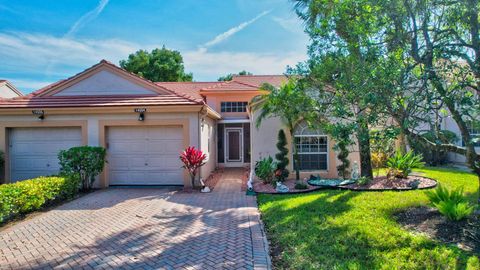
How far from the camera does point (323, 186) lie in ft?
38.3

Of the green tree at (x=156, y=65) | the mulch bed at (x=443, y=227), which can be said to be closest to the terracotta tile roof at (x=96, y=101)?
the mulch bed at (x=443, y=227)

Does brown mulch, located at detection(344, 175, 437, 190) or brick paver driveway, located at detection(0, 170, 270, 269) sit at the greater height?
brown mulch, located at detection(344, 175, 437, 190)

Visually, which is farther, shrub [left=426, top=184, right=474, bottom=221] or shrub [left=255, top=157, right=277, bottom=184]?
shrub [left=255, top=157, right=277, bottom=184]

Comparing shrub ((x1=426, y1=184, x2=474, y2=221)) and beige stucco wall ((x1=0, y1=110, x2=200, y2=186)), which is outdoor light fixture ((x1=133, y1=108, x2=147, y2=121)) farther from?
shrub ((x1=426, y1=184, x2=474, y2=221))

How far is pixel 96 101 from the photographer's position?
1310 cm

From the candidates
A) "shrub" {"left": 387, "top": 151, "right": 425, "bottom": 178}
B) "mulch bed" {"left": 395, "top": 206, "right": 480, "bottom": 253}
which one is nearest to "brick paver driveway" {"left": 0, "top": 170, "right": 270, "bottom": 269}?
"mulch bed" {"left": 395, "top": 206, "right": 480, "bottom": 253}

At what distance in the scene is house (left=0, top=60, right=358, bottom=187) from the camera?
12.7 meters

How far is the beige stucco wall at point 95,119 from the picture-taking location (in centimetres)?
1270

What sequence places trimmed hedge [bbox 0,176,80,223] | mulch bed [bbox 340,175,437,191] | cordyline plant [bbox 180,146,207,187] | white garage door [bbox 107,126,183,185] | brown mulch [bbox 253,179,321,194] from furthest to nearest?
white garage door [bbox 107,126,183,185] → cordyline plant [bbox 180,146,207,187] → brown mulch [bbox 253,179,321,194] → mulch bed [bbox 340,175,437,191] → trimmed hedge [bbox 0,176,80,223]

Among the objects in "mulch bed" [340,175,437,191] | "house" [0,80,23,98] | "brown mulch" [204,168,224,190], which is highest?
"house" [0,80,23,98]

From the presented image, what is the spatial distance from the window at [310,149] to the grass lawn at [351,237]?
4364mm

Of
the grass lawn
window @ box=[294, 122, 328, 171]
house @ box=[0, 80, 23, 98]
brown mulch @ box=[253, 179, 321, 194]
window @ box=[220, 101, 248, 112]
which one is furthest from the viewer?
house @ box=[0, 80, 23, 98]

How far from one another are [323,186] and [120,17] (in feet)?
36.8

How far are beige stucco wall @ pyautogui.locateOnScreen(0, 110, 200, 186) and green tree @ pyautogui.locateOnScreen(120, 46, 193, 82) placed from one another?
93.0 feet
